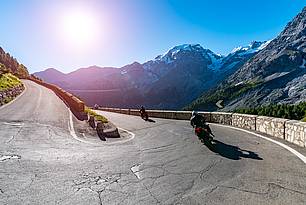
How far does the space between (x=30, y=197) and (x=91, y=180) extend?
1394mm

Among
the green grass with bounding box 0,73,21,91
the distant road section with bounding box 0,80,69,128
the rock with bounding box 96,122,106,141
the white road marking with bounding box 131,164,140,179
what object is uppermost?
the green grass with bounding box 0,73,21,91

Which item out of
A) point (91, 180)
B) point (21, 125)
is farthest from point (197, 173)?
point (21, 125)

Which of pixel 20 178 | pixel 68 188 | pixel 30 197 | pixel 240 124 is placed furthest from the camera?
pixel 240 124

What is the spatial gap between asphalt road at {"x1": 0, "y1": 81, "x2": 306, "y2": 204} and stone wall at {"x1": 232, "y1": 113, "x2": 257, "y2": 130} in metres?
4.55

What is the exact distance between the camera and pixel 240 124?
56.9 feet

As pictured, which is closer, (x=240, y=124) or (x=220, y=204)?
(x=220, y=204)

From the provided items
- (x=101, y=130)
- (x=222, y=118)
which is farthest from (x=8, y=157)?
(x=222, y=118)

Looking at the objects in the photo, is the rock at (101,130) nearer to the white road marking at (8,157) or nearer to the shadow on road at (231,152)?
the white road marking at (8,157)

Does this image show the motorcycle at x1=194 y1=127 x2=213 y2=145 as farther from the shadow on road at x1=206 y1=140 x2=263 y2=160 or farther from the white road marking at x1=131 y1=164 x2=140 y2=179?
the white road marking at x1=131 y1=164 x2=140 y2=179

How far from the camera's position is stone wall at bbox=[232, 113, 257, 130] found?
1533cm

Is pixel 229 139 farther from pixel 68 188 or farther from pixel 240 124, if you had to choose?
pixel 68 188

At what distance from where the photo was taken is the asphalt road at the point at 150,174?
5.23 meters

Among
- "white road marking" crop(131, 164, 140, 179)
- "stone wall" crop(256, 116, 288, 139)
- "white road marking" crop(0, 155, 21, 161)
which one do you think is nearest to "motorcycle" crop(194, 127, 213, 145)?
"stone wall" crop(256, 116, 288, 139)

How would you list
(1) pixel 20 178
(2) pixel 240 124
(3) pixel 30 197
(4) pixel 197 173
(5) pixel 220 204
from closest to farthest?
1. (5) pixel 220 204
2. (3) pixel 30 197
3. (1) pixel 20 178
4. (4) pixel 197 173
5. (2) pixel 240 124
